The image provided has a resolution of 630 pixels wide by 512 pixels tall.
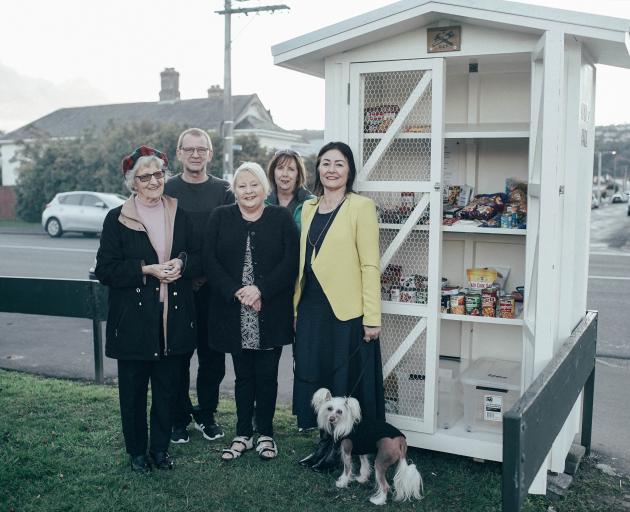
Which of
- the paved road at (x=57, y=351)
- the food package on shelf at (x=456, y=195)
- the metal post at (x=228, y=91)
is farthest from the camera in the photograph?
the metal post at (x=228, y=91)

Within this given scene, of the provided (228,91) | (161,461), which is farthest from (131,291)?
(228,91)

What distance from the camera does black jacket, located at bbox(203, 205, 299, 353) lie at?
4348mm

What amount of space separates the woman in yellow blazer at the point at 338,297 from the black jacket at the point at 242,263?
0.09 m


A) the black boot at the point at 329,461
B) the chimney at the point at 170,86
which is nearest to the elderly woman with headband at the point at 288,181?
the black boot at the point at 329,461

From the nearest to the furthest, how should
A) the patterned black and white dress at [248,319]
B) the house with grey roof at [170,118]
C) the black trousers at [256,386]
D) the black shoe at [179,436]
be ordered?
1. the patterned black and white dress at [248,319]
2. the black trousers at [256,386]
3. the black shoe at [179,436]
4. the house with grey roof at [170,118]

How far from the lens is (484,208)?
15.3ft

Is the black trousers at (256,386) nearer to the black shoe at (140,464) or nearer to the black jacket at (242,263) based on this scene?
the black jacket at (242,263)

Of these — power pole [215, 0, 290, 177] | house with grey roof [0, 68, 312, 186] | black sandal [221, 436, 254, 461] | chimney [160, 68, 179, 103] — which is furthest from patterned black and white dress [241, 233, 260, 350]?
chimney [160, 68, 179, 103]

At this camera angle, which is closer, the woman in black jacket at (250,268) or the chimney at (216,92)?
the woman in black jacket at (250,268)

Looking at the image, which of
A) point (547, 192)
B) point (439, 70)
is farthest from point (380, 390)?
point (439, 70)

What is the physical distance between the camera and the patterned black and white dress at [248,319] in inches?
172

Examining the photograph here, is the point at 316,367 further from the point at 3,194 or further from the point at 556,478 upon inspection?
the point at 3,194

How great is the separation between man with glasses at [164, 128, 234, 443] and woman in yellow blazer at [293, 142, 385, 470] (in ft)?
2.33

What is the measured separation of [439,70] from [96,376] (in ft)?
13.2
